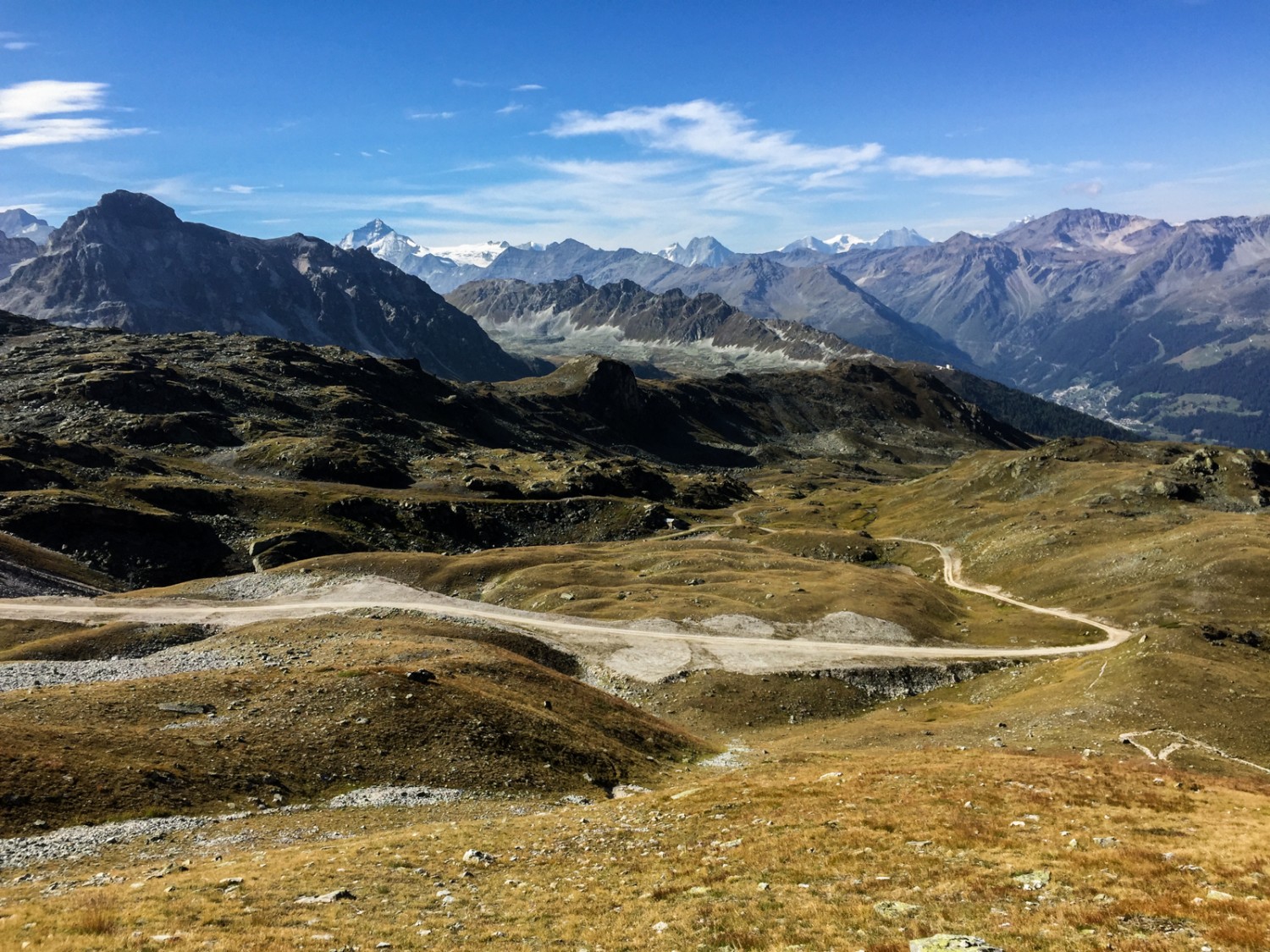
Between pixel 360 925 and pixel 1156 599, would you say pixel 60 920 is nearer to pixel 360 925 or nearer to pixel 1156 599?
pixel 360 925

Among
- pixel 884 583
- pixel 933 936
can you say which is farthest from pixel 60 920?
pixel 884 583

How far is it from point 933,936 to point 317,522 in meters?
126

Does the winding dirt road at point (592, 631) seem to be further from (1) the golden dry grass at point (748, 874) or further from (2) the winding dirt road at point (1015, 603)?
(1) the golden dry grass at point (748, 874)

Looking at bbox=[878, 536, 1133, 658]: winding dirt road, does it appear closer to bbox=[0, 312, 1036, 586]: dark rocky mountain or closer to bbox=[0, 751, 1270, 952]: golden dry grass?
bbox=[0, 751, 1270, 952]: golden dry grass

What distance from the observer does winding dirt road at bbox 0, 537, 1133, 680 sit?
2778 inches

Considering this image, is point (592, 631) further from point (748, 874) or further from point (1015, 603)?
point (1015, 603)

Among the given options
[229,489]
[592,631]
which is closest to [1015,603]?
[592,631]

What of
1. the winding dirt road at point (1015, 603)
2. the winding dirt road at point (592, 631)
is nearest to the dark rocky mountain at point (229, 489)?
the winding dirt road at point (592, 631)

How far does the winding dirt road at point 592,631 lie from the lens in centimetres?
7056

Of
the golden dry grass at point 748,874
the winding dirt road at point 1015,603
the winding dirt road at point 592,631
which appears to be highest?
the golden dry grass at point 748,874

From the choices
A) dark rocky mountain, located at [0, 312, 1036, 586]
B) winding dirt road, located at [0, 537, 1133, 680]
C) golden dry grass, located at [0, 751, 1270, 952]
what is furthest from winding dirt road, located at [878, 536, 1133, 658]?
dark rocky mountain, located at [0, 312, 1036, 586]

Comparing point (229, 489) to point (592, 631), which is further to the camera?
point (229, 489)

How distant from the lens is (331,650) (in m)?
55.6

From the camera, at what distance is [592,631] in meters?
76.6
